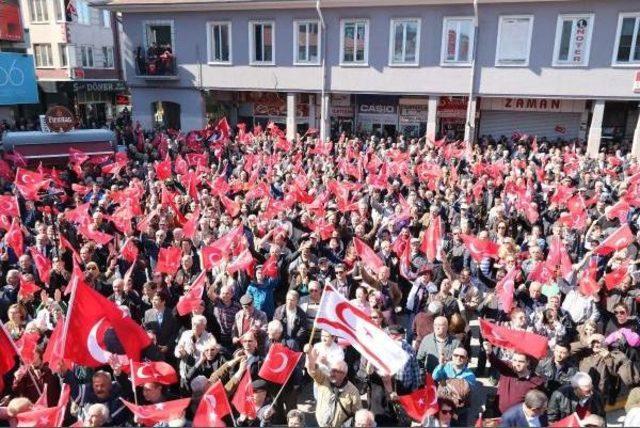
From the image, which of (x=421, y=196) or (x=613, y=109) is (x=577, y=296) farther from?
(x=613, y=109)

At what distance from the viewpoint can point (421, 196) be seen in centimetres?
1145

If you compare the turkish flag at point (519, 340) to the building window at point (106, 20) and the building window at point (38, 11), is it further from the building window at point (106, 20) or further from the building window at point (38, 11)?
the building window at point (106, 20)

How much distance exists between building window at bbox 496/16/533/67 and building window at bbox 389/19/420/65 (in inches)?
132

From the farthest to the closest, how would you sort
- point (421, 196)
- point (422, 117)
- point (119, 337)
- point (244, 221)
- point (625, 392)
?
point (422, 117)
point (421, 196)
point (244, 221)
point (625, 392)
point (119, 337)

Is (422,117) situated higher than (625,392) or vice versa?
(422,117)

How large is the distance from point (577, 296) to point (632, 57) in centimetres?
1696

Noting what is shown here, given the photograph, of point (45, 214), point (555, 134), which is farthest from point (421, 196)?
point (555, 134)

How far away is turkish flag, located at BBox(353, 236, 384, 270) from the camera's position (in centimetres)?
759

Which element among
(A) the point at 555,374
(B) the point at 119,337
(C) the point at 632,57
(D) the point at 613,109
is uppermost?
(C) the point at 632,57

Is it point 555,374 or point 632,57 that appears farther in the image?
point 632,57

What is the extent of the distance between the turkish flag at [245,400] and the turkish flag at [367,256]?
325 centimetres

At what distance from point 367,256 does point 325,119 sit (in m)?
17.4

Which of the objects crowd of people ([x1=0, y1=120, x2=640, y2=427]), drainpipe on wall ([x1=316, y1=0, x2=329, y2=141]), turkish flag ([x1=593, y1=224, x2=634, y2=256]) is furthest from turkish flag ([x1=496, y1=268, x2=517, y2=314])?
drainpipe on wall ([x1=316, y1=0, x2=329, y2=141])

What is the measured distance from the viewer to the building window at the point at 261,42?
24.3m
